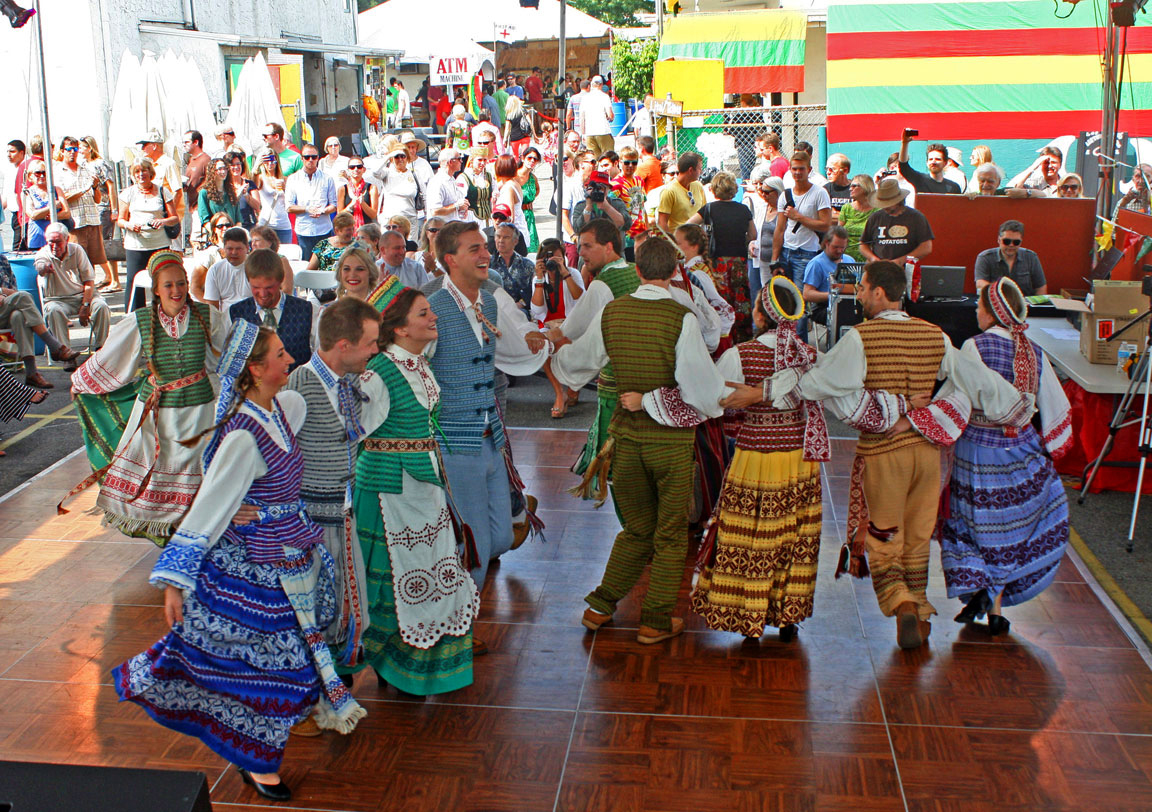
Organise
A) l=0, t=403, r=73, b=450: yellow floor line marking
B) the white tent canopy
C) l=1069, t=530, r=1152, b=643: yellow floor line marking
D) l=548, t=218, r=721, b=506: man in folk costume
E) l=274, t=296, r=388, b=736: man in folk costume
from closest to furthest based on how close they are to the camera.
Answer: l=274, t=296, r=388, b=736: man in folk costume → l=1069, t=530, r=1152, b=643: yellow floor line marking → l=548, t=218, r=721, b=506: man in folk costume → l=0, t=403, r=73, b=450: yellow floor line marking → the white tent canopy

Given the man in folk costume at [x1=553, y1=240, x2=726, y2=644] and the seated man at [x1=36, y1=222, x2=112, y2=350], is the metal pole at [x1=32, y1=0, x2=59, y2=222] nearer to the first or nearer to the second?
the seated man at [x1=36, y1=222, x2=112, y2=350]

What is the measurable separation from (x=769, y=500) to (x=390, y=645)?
154 centimetres

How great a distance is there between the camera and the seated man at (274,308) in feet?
17.4

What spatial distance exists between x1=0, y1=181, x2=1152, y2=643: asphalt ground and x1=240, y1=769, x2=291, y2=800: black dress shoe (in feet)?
11.4

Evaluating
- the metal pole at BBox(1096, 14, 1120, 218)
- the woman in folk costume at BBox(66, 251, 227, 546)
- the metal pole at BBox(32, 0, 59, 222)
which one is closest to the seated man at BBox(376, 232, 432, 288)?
the woman in folk costume at BBox(66, 251, 227, 546)

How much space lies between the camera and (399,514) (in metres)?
4.02

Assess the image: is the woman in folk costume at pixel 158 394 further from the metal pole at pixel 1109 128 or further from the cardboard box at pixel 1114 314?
the metal pole at pixel 1109 128

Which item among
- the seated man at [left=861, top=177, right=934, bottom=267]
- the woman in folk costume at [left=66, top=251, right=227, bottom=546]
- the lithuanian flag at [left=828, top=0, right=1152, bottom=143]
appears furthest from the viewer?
the lithuanian flag at [left=828, top=0, right=1152, bottom=143]

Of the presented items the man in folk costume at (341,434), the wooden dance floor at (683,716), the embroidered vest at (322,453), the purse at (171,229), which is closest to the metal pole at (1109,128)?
the wooden dance floor at (683,716)

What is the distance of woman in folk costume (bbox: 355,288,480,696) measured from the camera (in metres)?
4.01

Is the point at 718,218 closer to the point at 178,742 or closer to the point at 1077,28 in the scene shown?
the point at 178,742

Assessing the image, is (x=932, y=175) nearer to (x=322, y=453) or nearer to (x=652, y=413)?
(x=652, y=413)

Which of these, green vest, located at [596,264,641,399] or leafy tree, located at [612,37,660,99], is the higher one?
leafy tree, located at [612,37,660,99]

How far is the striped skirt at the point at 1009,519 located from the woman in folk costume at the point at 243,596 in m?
2.67
